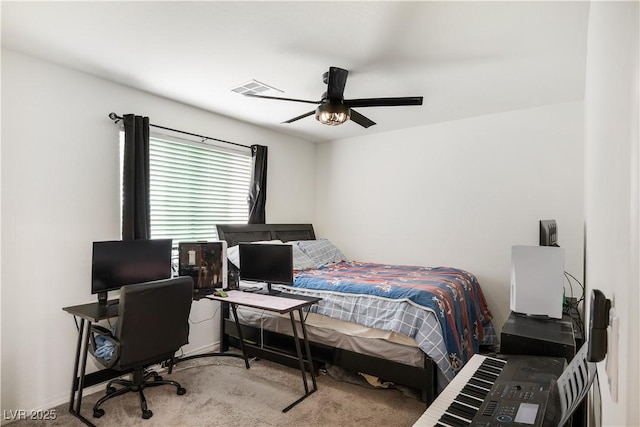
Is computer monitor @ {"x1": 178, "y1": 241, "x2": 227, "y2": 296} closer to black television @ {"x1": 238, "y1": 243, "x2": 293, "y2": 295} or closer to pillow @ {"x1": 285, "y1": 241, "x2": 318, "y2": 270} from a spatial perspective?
black television @ {"x1": 238, "y1": 243, "x2": 293, "y2": 295}

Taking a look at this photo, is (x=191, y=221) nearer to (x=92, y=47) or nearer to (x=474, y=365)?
(x=92, y=47)

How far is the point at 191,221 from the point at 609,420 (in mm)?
3605

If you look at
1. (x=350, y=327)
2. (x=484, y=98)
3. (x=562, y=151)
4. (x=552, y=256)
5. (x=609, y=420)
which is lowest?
(x=350, y=327)

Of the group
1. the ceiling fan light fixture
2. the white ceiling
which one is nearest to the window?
the white ceiling

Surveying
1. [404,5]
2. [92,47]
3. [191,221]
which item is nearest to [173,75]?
[92,47]

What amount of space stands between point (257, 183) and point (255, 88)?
4.51 ft

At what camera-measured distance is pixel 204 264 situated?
3.29 metres

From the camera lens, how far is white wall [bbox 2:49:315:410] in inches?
97.0

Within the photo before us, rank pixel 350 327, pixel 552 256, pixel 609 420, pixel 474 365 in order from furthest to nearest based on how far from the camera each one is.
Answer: pixel 350 327, pixel 552 256, pixel 474 365, pixel 609 420

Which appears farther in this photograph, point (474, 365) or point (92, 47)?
point (92, 47)

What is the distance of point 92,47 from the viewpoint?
2.41 m

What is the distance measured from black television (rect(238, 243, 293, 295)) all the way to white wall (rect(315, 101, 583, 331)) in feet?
6.06

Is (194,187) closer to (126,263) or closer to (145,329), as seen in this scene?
(126,263)

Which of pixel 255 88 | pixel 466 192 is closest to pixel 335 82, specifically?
pixel 255 88
